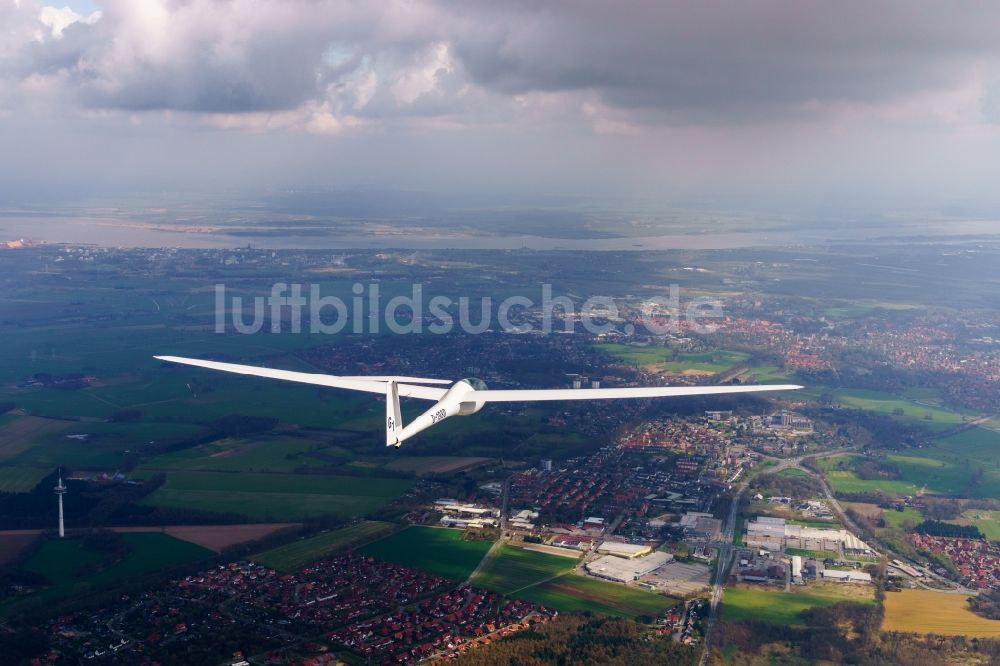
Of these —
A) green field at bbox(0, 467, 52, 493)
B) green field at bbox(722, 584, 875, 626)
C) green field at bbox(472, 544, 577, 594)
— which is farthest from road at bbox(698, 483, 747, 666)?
green field at bbox(0, 467, 52, 493)

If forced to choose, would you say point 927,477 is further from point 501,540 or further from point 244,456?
point 244,456

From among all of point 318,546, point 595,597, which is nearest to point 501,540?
point 595,597

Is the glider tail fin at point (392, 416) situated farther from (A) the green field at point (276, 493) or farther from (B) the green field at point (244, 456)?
(B) the green field at point (244, 456)

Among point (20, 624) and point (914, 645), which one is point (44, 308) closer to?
point (20, 624)

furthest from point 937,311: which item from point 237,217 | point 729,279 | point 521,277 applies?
point 237,217

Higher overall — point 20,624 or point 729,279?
point 729,279

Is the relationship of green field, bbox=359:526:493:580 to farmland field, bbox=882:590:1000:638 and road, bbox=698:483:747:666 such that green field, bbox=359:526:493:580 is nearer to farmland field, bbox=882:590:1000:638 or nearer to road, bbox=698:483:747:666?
road, bbox=698:483:747:666

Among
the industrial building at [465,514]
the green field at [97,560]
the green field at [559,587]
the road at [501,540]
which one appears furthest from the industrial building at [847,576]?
the green field at [97,560]
